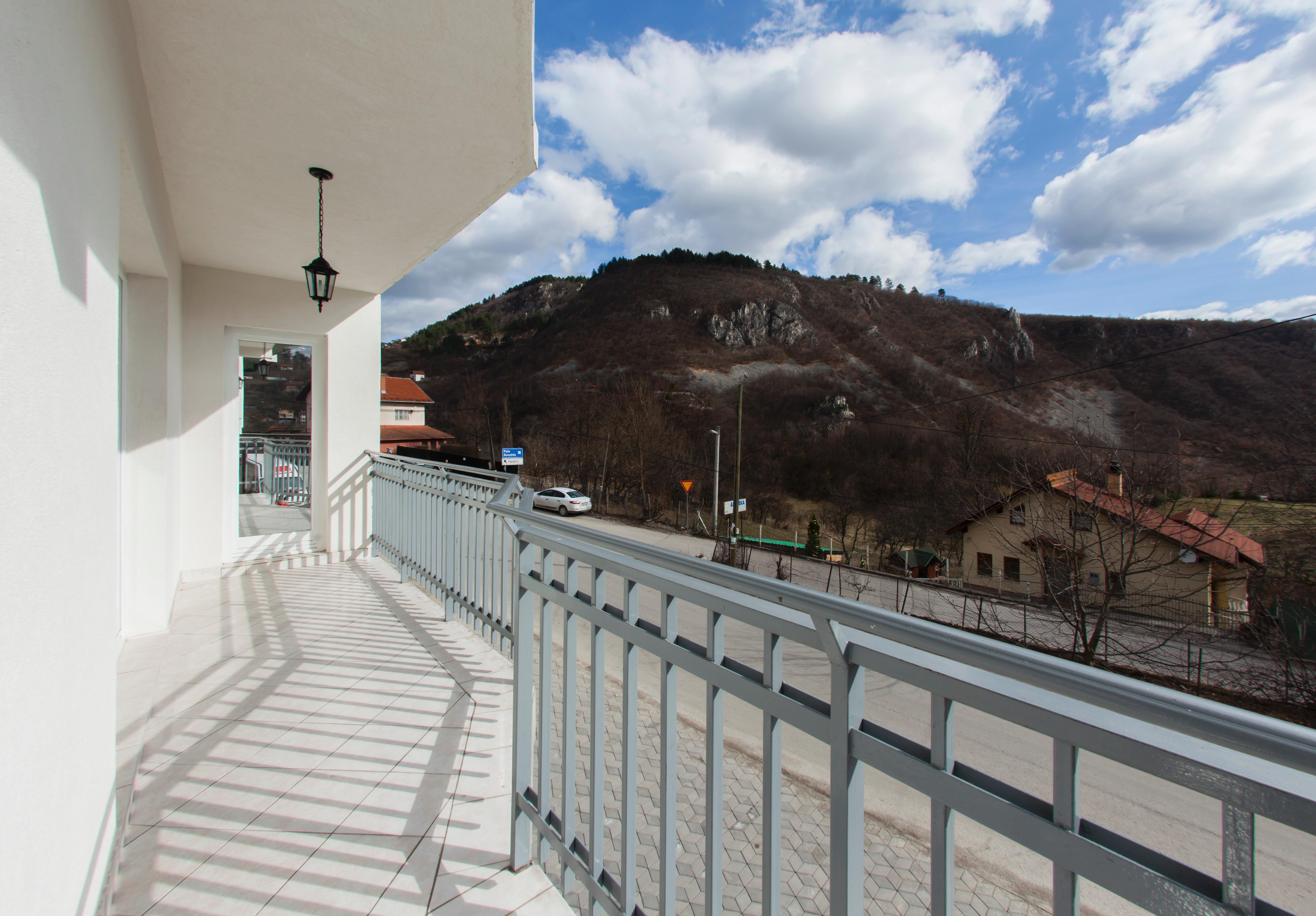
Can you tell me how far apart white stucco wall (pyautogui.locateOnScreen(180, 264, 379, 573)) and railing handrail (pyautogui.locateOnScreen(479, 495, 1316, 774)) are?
543 cm

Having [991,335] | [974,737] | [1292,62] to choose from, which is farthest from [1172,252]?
[974,737]

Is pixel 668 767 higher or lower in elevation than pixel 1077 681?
lower

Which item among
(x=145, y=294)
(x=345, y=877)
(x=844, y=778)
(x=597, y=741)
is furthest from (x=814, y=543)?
(x=844, y=778)

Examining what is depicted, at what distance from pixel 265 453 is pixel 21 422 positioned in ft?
31.7

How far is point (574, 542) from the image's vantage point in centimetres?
151

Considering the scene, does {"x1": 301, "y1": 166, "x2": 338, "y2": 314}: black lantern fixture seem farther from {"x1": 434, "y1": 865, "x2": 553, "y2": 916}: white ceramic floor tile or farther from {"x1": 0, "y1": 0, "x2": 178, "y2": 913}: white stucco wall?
{"x1": 434, "y1": 865, "x2": 553, "y2": 916}: white ceramic floor tile

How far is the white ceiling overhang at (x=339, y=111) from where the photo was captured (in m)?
2.05

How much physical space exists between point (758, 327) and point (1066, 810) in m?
59.8

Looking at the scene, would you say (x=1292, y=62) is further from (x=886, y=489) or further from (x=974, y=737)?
(x=974, y=737)

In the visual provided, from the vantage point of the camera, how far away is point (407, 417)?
33.5 metres

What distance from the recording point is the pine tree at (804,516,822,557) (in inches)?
1049

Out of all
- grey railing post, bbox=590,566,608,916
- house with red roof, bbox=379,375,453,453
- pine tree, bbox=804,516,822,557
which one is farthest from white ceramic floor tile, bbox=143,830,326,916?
house with red roof, bbox=379,375,453,453

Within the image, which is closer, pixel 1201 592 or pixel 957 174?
pixel 1201 592

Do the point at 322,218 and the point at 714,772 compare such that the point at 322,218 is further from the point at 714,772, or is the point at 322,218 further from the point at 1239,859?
the point at 1239,859
